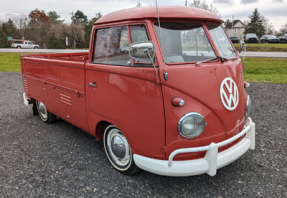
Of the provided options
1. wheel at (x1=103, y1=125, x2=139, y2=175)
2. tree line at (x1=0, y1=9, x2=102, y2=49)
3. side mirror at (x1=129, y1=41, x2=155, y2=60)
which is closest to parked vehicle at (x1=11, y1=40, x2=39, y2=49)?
tree line at (x1=0, y1=9, x2=102, y2=49)

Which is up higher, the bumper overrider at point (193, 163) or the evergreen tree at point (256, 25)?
the evergreen tree at point (256, 25)

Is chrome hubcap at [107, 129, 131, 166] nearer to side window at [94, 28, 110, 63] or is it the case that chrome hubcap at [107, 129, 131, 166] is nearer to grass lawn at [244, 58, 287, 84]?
side window at [94, 28, 110, 63]

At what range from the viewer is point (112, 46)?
299cm

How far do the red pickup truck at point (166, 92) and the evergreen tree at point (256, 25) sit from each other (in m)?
51.3

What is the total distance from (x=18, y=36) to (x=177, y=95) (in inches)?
1971

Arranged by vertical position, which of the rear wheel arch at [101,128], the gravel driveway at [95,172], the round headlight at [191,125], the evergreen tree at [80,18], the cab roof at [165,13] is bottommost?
the gravel driveway at [95,172]

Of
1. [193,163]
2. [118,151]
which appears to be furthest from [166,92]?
[118,151]

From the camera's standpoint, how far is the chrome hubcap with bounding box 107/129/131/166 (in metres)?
2.99

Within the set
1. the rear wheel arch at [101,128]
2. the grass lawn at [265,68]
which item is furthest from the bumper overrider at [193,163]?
the grass lawn at [265,68]

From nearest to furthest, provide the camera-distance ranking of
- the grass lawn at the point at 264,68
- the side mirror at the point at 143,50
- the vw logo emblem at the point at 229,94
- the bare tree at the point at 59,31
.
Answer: the side mirror at the point at 143,50 < the vw logo emblem at the point at 229,94 < the grass lawn at the point at 264,68 < the bare tree at the point at 59,31

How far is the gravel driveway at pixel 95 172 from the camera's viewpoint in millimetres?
2768

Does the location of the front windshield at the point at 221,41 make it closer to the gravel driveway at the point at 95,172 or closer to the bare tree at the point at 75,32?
the gravel driveway at the point at 95,172

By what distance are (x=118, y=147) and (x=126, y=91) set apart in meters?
0.84

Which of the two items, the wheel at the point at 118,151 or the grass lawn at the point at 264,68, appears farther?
the grass lawn at the point at 264,68
